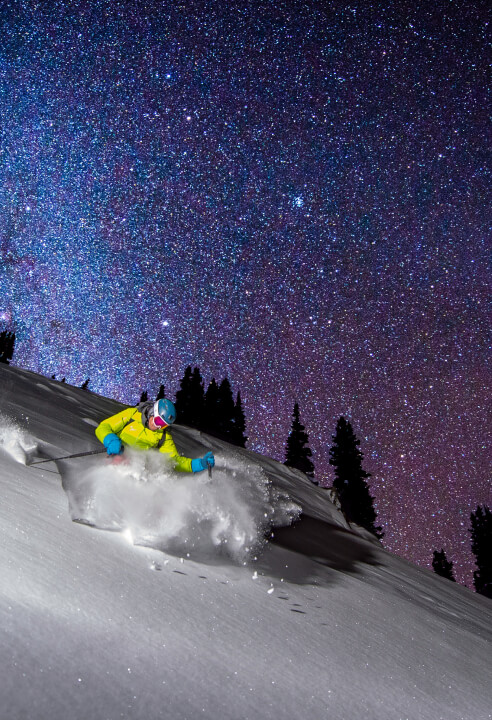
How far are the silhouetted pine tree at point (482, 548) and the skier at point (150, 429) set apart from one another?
50.2 metres

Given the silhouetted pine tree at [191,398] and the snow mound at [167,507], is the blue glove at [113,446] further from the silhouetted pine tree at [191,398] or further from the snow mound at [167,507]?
the silhouetted pine tree at [191,398]

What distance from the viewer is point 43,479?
394 cm

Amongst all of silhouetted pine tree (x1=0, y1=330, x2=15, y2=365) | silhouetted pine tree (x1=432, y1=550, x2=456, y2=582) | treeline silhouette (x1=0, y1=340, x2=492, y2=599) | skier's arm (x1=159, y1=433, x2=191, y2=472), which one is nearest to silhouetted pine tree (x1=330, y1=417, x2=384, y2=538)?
treeline silhouette (x1=0, y1=340, x2=492, y2=599)

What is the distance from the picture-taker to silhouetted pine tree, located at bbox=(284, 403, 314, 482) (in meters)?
42.1

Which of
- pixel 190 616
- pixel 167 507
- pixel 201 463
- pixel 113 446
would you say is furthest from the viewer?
pixel 201 463

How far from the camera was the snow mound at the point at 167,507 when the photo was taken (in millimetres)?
3268

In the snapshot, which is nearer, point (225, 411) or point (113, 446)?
point (113, 446)

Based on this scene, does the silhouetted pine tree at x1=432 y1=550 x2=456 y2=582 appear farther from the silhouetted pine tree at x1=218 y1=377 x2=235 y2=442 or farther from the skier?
the skier

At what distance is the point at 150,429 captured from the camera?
471 centimetres

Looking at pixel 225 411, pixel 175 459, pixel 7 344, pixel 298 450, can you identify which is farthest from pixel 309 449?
pixel 7 344

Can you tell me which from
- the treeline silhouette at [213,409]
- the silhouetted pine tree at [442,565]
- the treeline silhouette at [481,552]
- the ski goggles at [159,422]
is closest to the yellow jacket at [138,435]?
the ski goggles at [159,422]

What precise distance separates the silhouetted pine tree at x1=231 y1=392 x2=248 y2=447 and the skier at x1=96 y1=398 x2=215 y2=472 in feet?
134

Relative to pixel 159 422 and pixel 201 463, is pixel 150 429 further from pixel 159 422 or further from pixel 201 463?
pixel 201 463

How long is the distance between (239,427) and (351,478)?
13.4m
